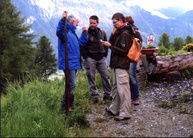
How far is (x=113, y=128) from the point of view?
3973mm

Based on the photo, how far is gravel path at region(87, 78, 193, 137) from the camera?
3.72 meters

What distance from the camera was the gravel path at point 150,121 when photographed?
12.2 feet

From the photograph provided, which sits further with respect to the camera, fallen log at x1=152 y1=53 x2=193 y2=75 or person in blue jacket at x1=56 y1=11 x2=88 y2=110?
fallen log at x1=152 y1=53 x2=193 y2=75

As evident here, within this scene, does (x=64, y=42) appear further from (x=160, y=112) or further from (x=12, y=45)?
(x=12, y=45)

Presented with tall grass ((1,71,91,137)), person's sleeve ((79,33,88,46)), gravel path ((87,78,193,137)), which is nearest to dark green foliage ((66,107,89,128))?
tall grass ((1,71,91,137))

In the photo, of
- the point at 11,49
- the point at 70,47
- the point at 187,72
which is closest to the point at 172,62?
the point at 187,72

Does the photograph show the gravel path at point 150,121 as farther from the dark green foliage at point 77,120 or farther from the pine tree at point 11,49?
the pine tree at point 11,49

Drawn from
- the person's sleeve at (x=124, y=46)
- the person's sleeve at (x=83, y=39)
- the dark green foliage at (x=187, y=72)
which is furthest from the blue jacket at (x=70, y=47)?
the dark green foliage at (x=187, y=72)

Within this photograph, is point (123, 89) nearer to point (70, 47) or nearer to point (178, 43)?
point (70, 47)

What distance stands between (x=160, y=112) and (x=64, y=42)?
2846 millimetres

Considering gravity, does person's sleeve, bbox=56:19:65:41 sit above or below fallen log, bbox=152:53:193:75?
above

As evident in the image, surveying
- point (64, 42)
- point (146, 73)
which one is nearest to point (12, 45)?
point (146, 73)

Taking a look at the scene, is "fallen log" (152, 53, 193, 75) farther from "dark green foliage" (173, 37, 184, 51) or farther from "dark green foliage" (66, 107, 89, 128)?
"dark green foliage" (173, 37, 184, 51)

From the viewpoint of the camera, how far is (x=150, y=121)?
14.2 ft
